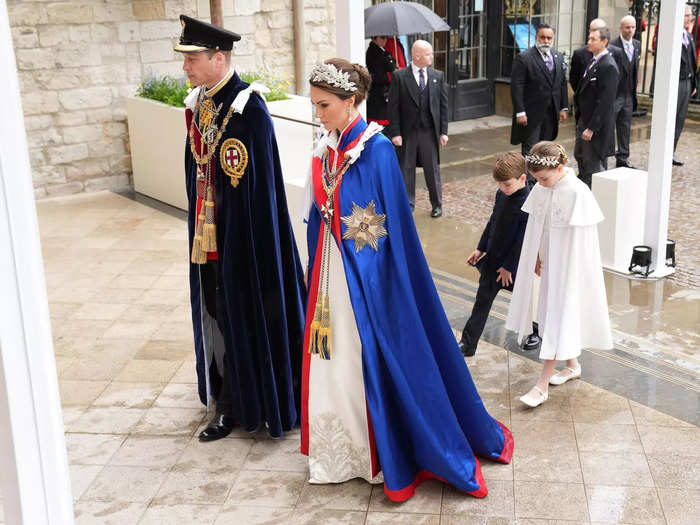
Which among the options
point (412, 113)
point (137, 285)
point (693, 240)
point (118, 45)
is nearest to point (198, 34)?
point (137, 285)

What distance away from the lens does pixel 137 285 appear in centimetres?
665

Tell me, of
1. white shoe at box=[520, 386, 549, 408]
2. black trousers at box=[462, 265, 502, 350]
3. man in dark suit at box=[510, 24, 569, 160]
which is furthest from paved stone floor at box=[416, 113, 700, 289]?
white shoe at box=[520, 386, 549, 408]

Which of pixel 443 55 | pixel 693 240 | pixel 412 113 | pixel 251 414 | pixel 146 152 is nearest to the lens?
pixel 251 414

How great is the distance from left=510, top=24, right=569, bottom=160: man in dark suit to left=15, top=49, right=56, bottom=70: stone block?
442 cm

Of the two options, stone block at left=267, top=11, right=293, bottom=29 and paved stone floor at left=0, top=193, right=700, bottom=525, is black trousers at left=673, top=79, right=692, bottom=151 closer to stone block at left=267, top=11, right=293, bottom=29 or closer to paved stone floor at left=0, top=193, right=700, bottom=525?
stone block at left=267, top=11, right=293, bottom=29

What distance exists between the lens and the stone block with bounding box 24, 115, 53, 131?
894cm

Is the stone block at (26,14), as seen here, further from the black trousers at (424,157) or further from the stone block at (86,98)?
the black trousers at (424,157)

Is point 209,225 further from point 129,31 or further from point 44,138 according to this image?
point 129,31

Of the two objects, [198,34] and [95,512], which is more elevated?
[198,34]

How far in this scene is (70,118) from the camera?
9.16 m

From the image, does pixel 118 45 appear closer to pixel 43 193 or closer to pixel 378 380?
pixel 43 193

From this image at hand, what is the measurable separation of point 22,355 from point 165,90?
6.94 meters

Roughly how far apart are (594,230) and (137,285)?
3.48 meters

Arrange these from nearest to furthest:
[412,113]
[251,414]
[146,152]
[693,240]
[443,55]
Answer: [251,414] → [693,240] → [412,113] → [146,152] → [443,55]
